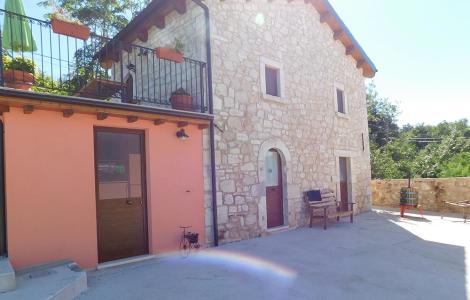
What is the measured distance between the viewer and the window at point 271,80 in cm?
785

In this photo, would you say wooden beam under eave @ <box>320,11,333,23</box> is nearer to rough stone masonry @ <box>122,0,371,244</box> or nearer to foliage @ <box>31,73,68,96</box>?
rough stone masonry @ <box>122,0,371,244</box>

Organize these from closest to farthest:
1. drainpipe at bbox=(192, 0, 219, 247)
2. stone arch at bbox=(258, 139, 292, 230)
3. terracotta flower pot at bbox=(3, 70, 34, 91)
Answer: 1. terracotta flower pot at bbox=(3, 70, 34, 91)
2. drainpipe at bbox=(192, 0, 219, 247)
3. stone arch at bbox=(258, 139, 292, 230)

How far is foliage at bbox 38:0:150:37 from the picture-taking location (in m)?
12.0

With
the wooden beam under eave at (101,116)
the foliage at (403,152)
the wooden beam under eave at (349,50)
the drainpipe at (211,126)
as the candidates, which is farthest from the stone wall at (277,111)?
the foliage at (403,152)

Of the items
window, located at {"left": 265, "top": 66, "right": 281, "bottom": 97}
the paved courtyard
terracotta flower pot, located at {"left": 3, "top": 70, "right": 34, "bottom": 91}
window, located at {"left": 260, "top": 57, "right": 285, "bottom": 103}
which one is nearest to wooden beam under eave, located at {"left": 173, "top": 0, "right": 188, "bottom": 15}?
window, located at {"left": 260, "top": 57, "right": 285, "bottom": 103}

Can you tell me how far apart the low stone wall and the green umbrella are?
40.1ft

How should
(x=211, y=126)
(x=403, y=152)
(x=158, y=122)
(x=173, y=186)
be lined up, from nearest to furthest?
1. (x=158, y=122)
2. (x=173, y=186)
3. (x=211, y=126)
4. (x=403, y=152)

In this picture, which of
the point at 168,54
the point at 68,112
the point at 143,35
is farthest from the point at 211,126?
the point at 143,35

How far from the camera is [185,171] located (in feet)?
20.1

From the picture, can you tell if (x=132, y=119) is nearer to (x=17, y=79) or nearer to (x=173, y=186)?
(x=173, y=186)

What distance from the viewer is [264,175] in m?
7.60

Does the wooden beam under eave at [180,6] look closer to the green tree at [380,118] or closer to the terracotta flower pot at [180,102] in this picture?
the terracotta flower pot at [180,102]

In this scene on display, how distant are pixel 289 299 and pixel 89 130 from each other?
12.1 ft

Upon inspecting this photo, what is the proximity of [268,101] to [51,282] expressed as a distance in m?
5.74
